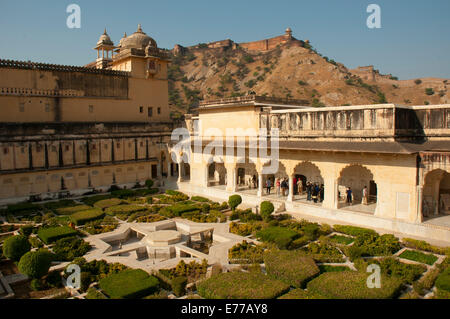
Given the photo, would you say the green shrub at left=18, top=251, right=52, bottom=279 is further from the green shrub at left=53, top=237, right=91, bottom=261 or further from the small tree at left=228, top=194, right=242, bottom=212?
the small tree at left=228, top=194, right=242, bottom=212

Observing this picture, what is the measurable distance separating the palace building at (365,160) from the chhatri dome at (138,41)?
14.3 meters

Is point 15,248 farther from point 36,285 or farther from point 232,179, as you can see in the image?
point 232,179

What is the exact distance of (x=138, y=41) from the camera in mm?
34031

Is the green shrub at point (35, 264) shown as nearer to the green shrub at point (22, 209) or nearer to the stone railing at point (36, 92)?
the green shrub at point (22, 209)

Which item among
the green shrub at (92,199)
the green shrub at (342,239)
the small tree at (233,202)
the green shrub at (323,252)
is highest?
the small tree at (233,202)

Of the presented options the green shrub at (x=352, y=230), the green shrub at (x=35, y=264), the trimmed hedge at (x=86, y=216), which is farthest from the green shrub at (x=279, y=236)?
the trimmed hedge at (x=86, y=216)

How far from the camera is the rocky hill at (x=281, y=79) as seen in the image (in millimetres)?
72375

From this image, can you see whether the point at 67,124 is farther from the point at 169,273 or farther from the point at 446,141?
the point at 446,141

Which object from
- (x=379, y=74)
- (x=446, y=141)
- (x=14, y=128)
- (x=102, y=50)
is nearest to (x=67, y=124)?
(x=14, y=128)

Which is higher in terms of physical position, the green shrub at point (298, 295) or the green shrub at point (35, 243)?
the green shrub at point (35, 243)

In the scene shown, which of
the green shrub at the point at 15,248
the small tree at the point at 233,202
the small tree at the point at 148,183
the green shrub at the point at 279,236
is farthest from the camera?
the small tree at the point at 148,183

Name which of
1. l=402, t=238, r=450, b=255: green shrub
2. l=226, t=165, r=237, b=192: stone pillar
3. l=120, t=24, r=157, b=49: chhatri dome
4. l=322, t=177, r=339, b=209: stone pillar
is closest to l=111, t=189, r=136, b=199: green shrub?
l=226, t=165, r=237, b=192: stone pillar

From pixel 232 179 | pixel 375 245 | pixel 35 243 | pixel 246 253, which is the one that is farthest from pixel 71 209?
pixel 375 245
